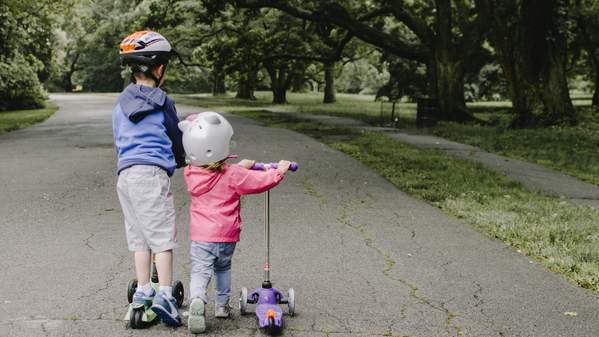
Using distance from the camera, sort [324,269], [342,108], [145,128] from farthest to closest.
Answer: [342,108] < [324,269] < [145,128]

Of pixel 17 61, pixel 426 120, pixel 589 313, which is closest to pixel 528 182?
pixel 589 313

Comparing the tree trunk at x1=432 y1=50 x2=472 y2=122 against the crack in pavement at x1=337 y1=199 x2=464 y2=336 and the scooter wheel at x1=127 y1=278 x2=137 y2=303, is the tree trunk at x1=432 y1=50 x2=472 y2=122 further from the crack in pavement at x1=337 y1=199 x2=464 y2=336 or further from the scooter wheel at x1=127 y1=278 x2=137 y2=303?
the scooter wheel at x1=127 y1=278 x2=137 y2=303

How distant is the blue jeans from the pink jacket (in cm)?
5

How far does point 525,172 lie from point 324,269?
6761mm

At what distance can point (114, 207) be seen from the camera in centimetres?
766

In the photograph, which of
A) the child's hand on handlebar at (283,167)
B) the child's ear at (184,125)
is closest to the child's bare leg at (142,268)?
the child's ear at (184,125)

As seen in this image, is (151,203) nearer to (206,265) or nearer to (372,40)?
(206,265)

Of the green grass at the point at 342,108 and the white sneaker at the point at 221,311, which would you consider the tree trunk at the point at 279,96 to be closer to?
the green grass at the point at 342,108

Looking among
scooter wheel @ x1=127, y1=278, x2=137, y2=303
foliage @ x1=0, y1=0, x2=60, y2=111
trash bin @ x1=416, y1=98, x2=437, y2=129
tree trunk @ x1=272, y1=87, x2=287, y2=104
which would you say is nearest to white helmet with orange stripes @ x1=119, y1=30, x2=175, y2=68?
scooter wheel @ x1=127, y1=278, x2=137, y2=303

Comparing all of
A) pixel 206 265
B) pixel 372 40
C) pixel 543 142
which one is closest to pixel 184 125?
pixel 206 265

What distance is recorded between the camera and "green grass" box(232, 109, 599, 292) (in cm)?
Answer: 571

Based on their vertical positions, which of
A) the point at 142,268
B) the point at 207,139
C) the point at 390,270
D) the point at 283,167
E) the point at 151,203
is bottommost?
the point at 390,270

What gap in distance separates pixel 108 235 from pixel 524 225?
4.10 meters

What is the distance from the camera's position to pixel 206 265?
154 inches
